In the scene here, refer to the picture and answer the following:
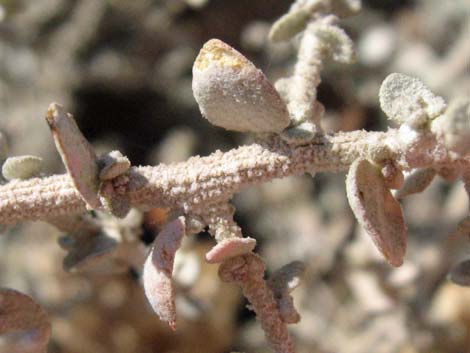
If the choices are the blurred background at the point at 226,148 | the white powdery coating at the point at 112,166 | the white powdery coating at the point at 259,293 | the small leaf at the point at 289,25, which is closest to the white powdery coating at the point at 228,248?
the white powdery coating at the point at 259,293

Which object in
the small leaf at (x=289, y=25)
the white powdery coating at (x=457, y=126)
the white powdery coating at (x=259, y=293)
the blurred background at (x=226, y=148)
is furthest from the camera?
the blurred background at (x=226, y=148)

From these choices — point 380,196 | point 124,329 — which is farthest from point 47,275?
point 380,196

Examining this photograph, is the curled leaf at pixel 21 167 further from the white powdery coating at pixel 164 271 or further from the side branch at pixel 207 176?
the white powdery coating at pixel 164 271

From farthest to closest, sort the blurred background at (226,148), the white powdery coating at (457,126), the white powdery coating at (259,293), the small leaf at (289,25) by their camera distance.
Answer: the blurred background at (226,148)
the small leaf at (289,25)
the white powdery coating at (259,293)
the white powdery coating at (457,126)

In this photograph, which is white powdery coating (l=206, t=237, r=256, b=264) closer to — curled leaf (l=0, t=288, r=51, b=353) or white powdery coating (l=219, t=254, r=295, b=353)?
white powdery coating (l=219, t=254, r=295, b=353)

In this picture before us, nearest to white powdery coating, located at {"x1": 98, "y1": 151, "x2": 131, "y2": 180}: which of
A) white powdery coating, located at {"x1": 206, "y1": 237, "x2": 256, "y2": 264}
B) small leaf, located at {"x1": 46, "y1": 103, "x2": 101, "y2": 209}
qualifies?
small leaf, located at {"x1": 46, "y1": 103, "x2": 101, "y2": 209}

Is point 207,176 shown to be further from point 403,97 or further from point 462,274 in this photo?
point 462,274
